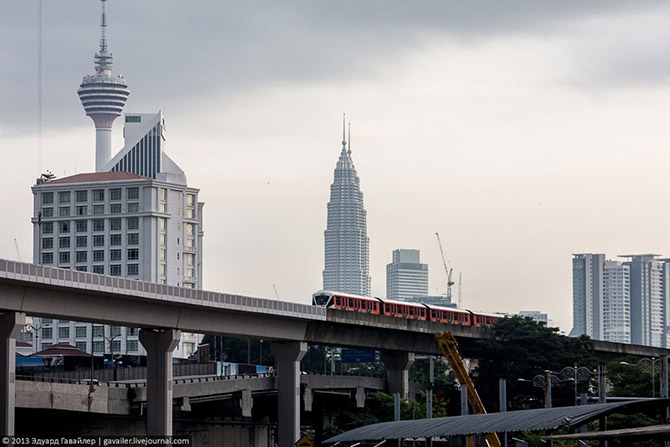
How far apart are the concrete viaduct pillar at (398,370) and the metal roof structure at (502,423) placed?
87724 mm

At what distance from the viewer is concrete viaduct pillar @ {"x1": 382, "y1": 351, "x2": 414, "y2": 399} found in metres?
154

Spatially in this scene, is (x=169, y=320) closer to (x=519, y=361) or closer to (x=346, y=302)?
(x=346, y=302)

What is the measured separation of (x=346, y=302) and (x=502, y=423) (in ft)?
283

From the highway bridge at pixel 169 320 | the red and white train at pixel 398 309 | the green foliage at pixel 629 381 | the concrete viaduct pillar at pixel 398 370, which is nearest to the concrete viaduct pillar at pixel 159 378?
the highway bridge at pixel 169 320

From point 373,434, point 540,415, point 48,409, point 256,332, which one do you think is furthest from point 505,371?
point 540,415

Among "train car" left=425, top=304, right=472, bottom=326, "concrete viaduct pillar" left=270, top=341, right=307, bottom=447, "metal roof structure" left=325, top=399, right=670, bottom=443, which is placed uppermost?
"train car" left=425, top=304, right=472, bottom=326

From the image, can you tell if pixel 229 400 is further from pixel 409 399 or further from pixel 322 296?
pixel 409 399

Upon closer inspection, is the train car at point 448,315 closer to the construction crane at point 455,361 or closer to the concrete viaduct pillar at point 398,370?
the concrete viaduct pillar at point 398,370

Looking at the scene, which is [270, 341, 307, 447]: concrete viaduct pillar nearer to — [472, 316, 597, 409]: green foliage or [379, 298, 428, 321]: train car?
[379, 298, 428, 321]: train car

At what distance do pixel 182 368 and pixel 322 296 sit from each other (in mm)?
21184

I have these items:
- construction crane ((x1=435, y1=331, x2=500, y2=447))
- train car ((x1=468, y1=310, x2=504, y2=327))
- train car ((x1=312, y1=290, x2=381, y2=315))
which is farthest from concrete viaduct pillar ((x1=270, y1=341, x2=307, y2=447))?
train car ((x1=468, y1=310, x2=504, y2=327))

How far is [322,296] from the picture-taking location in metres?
135

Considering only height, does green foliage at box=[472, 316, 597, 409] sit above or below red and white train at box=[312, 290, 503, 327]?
below

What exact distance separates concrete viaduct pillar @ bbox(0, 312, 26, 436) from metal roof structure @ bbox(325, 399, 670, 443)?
3200cm
